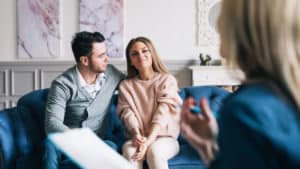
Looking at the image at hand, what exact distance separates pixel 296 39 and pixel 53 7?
484 centimetres

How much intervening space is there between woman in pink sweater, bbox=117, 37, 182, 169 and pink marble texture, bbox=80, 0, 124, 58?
2266 millimetres

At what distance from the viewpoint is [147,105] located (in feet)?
9.53

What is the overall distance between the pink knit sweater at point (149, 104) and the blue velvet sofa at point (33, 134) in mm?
154

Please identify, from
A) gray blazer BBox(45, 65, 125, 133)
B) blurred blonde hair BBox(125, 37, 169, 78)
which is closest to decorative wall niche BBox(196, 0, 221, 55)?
blurred blonde hair BBox(125, 37, 169, 78)

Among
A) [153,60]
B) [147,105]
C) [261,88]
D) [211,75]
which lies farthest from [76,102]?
[211,75]

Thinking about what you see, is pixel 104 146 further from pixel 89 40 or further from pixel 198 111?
pixel 89 40

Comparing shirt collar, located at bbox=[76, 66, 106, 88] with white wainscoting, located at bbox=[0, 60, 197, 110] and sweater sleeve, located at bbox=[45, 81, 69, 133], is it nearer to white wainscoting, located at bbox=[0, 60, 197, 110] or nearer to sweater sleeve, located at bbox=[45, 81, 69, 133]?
sweater sleeve, located at bbox=[45, 81, 69, 133]

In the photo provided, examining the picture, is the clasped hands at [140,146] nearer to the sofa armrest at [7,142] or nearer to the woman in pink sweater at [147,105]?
the woman in pink sweater at [147,105]

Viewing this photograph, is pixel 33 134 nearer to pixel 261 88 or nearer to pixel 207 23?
pixel 261 88

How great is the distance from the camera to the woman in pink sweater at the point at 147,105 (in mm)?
2799

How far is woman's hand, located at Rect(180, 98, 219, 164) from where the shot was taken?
802 mm

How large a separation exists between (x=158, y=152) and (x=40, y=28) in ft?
10.2

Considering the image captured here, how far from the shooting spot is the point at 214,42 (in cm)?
525

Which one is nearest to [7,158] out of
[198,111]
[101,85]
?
[101,85]
